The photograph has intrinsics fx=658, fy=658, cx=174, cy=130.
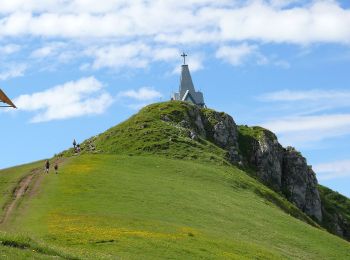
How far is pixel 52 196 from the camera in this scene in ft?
191

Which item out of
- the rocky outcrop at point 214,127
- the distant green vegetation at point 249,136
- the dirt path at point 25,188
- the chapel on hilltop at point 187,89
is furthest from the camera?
the chapel on hilltop at point 187,89

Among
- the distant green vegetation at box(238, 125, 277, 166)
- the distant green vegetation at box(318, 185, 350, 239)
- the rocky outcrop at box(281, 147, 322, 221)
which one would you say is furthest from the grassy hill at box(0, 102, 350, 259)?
the distant green vegetation at box(318, 185, 350, 239)

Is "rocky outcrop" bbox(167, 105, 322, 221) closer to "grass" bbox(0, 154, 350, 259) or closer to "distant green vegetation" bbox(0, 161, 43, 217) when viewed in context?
"grass" bbox(0, 154, 350, 259)

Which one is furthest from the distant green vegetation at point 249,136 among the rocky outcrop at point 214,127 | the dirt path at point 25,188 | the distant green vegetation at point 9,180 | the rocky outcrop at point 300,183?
the dirt path at point 25,188

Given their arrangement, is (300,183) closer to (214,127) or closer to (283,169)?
(283,169)

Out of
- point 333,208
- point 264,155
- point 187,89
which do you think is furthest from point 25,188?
point 187,89

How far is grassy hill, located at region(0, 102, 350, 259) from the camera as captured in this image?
38.9 metres

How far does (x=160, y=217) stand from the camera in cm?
5212

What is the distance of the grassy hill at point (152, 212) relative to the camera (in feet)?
128

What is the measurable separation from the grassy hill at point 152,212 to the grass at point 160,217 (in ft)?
0.29

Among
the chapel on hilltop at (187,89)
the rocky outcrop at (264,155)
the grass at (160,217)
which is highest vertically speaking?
the chapel on hilltop at (187,89)

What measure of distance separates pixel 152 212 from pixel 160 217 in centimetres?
186

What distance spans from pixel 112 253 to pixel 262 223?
2602 cm

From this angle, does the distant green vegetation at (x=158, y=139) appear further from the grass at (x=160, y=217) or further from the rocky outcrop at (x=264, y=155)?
the grass at (x=160, y=217)
